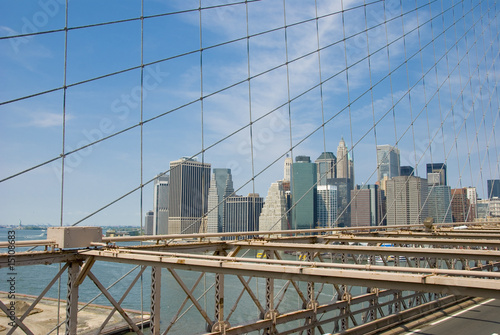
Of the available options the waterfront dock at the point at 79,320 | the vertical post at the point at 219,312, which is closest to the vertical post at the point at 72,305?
the vertical post at the point at 219,312

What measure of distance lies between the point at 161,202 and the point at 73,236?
774 centimetres

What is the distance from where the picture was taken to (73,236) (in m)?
6.89

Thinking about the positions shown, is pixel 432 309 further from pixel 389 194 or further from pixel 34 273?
pixel 34 273

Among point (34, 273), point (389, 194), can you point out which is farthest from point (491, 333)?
point (34, 273)

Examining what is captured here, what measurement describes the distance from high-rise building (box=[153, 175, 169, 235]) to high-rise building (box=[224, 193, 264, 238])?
4.73 meters

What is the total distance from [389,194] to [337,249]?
24.0 meters

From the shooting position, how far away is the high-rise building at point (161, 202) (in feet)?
47.3

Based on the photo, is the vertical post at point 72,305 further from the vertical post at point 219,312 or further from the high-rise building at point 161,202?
the high-rise building at point 161,202

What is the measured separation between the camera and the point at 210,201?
53.2 feet

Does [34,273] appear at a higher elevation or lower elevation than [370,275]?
lower

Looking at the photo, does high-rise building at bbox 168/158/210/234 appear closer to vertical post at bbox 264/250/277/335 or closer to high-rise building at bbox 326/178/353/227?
vertical post at bbox 264/250/277/335

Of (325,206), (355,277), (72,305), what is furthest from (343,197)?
(355,277)

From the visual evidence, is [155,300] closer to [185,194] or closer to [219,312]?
[219,312]

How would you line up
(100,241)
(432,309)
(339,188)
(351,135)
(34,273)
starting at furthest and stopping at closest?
1. (34,273)
2. (339,188)
3. (351,135)
4. (432,309)
5. (100,241)
